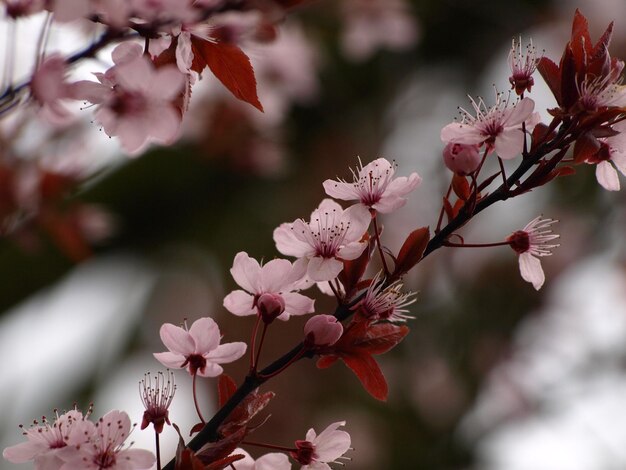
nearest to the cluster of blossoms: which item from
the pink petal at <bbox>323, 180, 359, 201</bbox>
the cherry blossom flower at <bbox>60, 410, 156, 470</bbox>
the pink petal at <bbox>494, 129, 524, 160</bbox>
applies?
the cherry blossom flower at <bbox>60, 410, 156, 470</bbox>

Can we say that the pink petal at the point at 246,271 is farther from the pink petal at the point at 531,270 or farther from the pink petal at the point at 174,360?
the pink petal at the point at 531,270

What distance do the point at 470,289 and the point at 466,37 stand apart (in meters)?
1.05

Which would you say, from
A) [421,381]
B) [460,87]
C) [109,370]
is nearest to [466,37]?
[460,87]

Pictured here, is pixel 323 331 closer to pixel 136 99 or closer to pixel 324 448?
pixel 324 448

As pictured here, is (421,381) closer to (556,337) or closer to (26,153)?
(556,337)

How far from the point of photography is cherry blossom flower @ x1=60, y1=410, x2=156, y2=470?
529mm

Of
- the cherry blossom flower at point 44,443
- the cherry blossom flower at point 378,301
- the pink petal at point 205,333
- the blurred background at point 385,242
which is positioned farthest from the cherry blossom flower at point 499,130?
the blurred background at point 385,242

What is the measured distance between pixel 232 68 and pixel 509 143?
0.21m

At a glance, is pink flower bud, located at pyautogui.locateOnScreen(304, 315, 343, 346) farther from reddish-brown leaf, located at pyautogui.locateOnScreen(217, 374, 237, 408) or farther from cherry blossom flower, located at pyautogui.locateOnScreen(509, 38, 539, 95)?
cherry blossom flower, located at pyautogui.locateOnScreen(509, 38, 539, 95)

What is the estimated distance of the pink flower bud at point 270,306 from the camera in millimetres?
590

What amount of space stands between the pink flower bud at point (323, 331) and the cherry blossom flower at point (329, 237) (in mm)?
30

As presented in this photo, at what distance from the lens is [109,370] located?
218 cm

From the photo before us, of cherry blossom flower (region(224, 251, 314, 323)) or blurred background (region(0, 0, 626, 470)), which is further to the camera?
blurred background (region(0, 0, 626, 470))

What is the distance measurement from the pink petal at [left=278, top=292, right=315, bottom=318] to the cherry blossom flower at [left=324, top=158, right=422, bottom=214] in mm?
79
